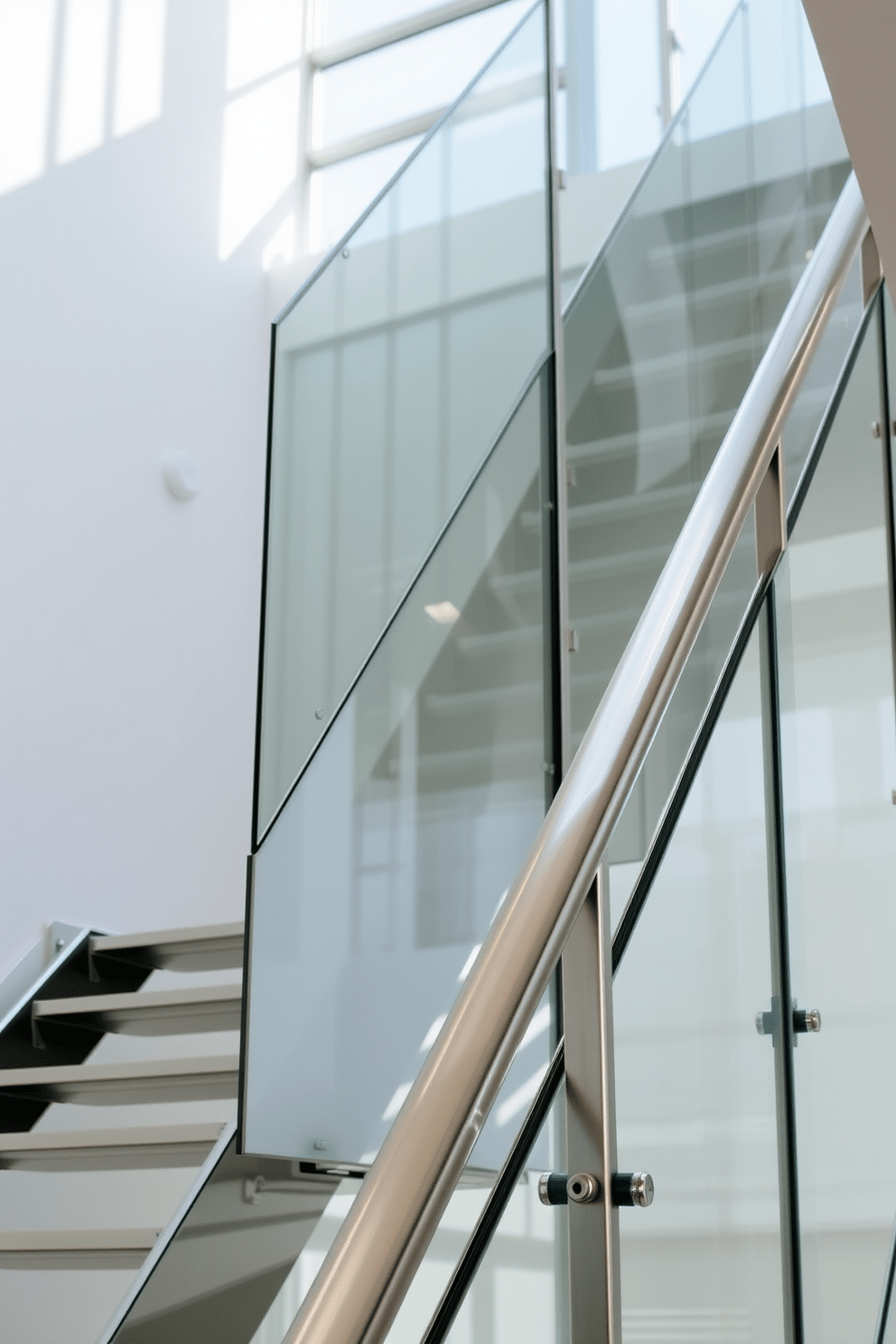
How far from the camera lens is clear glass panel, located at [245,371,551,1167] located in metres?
2.17

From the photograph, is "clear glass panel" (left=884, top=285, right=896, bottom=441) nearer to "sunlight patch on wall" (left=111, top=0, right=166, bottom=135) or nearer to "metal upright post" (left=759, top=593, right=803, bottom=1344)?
"metal upright post" (left=759, top=593, right=803, bottom=1344)

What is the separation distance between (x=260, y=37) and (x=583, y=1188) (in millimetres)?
6248

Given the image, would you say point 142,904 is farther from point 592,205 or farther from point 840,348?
point 840,348

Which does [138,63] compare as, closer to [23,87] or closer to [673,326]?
[23,87]

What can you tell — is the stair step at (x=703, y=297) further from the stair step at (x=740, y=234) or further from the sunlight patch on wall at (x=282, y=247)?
the sunlight patch on wall at (x=282, y=247)

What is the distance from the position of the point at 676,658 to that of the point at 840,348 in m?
1.38

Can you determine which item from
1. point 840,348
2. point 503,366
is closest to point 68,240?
point 503,366

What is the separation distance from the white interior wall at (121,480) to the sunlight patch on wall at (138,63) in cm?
1

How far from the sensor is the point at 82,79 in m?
4.96

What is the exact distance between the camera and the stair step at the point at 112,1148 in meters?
2.81

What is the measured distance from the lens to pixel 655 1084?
1159 millimetres

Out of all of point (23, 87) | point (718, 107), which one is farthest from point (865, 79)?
point (23, 87)

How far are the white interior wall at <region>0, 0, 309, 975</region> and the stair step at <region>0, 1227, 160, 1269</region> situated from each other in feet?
4.01

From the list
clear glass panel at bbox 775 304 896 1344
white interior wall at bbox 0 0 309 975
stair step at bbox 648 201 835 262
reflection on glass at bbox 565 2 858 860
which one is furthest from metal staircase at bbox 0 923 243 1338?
stair step at bbox 648 201 835 262
